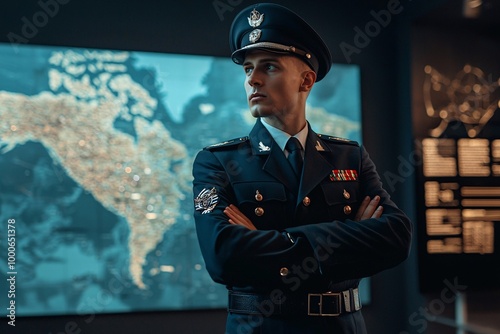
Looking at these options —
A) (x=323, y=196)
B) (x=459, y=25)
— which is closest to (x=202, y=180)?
(x=323, y=196)

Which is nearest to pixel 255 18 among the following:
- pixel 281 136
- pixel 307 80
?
pixel 307 80

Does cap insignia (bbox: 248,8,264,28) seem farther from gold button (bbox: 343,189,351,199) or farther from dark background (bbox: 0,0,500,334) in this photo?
dark background (bbox: 0,0,500,334)

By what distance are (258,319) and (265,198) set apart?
34cm

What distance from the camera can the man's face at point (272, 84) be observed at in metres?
1.60

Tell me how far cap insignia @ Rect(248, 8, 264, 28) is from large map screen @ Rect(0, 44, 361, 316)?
1.92 m

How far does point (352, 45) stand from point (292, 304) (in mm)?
2886

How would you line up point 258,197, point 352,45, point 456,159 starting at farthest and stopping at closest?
point 352,45
point 456,159
point 258,197

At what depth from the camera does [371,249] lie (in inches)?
61.2

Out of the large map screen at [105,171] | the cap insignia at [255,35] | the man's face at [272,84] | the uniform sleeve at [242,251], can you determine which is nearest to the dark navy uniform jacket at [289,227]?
the uniform sleeve at [242,251]

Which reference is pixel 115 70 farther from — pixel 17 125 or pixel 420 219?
pixel 420 219

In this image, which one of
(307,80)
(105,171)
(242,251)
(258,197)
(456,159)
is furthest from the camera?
(456,159)

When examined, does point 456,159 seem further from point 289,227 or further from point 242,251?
point 242,251

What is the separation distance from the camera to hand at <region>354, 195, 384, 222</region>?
5.42 feet

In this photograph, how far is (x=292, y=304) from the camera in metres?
1.54
